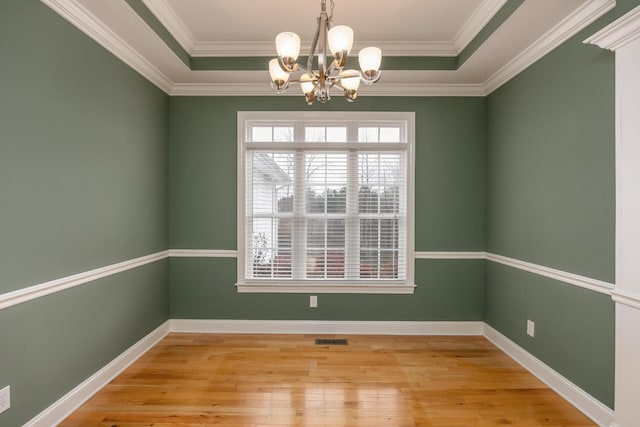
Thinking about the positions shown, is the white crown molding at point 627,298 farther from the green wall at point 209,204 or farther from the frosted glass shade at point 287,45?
the frosted glass shade at point 287,45

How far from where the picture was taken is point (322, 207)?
3.96 metres

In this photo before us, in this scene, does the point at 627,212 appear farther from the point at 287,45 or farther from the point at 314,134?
the point at 314,134

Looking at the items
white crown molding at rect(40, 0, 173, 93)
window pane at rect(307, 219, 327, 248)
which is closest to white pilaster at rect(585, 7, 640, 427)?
window pane at rect(307, 219, 327, 248)

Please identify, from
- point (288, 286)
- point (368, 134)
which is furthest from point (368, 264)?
point (368, 134)

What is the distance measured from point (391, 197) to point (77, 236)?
114 inches

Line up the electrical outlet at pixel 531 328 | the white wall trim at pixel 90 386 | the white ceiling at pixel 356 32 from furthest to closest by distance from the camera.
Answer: the electrical outlet at pixel 531 328 → the white ceiling at pixel 356 32 → the white wall trim at pixel 90 386

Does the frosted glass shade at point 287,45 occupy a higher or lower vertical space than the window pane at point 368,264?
higher

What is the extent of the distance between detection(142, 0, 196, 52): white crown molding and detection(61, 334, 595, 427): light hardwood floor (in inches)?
113

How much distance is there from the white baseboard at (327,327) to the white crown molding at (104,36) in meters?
2.58

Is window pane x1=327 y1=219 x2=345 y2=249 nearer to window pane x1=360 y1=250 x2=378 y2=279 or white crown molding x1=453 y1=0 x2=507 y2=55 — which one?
window pane x1=360 y1=250 x2=378 y2=279

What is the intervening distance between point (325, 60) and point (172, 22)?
5.59 feet

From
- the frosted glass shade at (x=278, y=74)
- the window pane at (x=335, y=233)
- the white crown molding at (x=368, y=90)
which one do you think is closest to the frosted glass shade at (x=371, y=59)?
the frosted glass shade at (x=278, y=74)

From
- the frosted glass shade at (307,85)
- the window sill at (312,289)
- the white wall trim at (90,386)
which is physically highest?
the frosted glass shade at (307,85)

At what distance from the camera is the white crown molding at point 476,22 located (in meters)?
2.65
